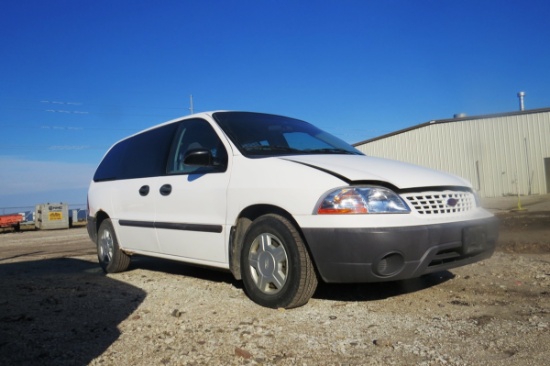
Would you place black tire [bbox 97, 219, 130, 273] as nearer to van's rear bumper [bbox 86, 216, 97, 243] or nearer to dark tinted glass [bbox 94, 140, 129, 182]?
van's rear bumper [bbox 86, 216, 97, 243]

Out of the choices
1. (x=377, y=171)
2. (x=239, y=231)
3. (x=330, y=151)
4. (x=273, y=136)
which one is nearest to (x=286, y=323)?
(x=239, y=231)

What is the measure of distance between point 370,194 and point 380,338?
956 millimetres

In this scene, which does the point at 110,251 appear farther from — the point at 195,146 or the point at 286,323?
the point at 286,323

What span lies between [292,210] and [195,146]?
63.5 inches

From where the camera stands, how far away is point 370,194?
10.1 feet

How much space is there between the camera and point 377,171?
10.9 ft

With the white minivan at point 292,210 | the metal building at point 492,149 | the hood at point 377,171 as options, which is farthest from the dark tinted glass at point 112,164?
the metal building at point 492,149

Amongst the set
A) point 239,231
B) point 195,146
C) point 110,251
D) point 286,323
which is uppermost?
point 195,146

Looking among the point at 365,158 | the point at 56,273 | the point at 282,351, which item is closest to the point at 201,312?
the point at 282,351

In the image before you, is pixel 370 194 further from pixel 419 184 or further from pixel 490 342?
pixel 490 342

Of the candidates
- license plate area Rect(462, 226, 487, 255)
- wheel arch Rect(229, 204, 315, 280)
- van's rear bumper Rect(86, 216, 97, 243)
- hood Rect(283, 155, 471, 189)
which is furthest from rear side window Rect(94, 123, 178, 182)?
license plate area Rect(462, 226, 487, 255)

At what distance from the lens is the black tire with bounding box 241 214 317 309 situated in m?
3.21

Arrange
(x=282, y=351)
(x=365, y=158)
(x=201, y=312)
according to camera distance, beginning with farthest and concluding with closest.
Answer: (x=365, y=158) < (x=201, y=312) < (x=282, y=351)

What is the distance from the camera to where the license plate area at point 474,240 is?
10.7 feet
